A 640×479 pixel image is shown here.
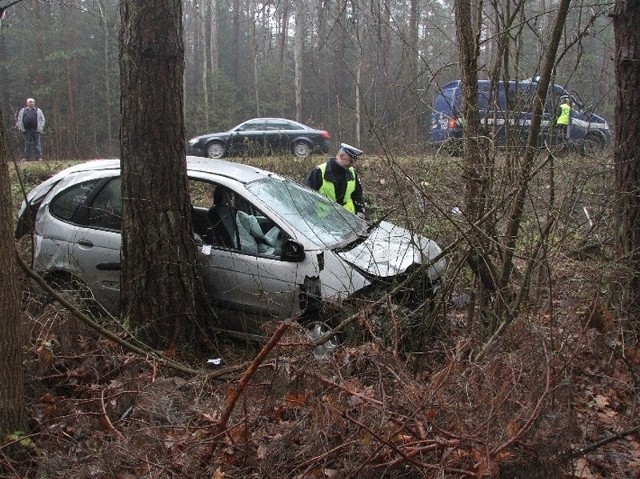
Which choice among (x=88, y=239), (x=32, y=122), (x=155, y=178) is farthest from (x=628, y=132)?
(x=32, y=122)

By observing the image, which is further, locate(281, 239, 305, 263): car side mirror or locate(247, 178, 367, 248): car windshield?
locate(247, 178, 367, 248): car windshield

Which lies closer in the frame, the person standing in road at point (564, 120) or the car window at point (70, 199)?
the person standing in road at point (564, 120)

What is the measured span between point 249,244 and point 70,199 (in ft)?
6.59

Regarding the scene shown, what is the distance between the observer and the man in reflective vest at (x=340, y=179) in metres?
7.85

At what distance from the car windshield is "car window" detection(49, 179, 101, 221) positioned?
171cm

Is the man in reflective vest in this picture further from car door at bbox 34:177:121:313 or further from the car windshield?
car door at bbox 34:177:121:313

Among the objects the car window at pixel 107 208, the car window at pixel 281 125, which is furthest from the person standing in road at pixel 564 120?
the car window at pixel 281 125

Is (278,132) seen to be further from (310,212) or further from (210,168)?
(310,212)

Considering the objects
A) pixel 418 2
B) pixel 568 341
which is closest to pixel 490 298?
pixel 568 341

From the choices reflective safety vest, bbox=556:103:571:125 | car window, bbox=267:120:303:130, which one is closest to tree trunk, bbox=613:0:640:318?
reflective safety vest, bbox=556:103:571:125

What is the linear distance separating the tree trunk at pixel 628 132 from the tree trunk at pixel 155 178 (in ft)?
11.9

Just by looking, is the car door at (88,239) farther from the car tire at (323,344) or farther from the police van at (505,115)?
the police van at (505,115)

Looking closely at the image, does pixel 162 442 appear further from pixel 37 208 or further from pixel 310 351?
pixel 37 208

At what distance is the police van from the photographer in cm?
481
